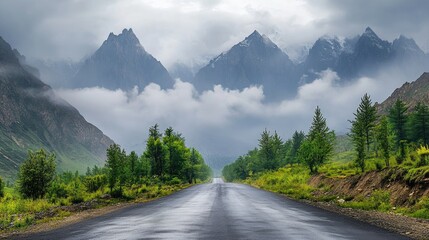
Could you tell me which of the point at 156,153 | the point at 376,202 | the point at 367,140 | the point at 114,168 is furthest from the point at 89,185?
Answer: the point at 367,140

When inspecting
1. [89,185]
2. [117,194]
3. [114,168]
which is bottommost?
[117,194]

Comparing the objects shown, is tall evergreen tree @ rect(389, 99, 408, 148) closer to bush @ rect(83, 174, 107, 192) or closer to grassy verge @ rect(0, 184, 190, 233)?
bush @ rect(83, 174, 107, 192)

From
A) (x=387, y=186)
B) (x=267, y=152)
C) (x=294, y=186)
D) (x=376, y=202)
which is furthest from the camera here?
(x=267, y=152)

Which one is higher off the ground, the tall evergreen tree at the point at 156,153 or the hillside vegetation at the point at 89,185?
the tall evergreen tree at the point at 156,153

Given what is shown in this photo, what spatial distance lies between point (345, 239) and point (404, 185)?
51.7 feet

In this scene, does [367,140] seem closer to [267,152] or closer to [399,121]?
[399,121]

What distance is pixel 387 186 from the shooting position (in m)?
30.0

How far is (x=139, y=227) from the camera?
17.5 meters

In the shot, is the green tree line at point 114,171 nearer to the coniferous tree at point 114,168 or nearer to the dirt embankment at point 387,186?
the coniferous tree at point 114,168

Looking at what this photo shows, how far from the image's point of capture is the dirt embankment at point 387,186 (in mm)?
25234

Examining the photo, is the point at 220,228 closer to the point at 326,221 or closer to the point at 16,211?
the point at 326,221

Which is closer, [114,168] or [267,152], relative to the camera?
[114,168]

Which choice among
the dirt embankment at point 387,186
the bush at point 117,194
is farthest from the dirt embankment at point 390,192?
the bush at point 117,194

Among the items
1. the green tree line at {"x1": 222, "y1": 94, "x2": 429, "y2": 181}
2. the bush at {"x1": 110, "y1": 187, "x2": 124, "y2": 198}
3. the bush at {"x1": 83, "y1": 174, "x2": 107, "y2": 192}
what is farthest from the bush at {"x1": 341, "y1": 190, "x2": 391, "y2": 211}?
the bush at {"x1": 83, "y1": 174, "x2": 107, "y2": 192}
